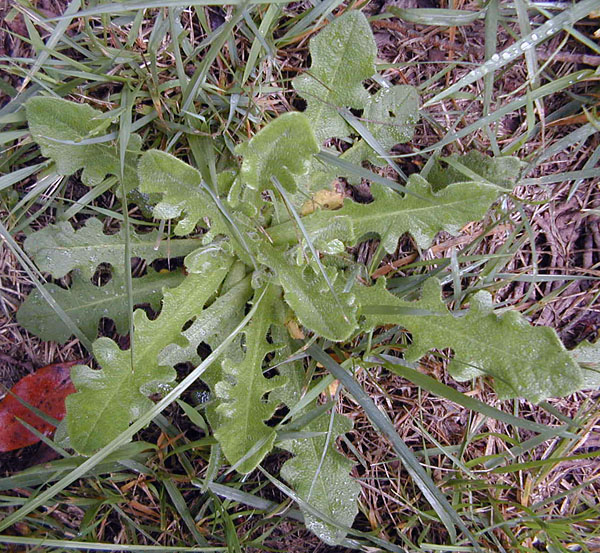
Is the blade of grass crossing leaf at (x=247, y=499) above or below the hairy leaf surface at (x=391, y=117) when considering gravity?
below

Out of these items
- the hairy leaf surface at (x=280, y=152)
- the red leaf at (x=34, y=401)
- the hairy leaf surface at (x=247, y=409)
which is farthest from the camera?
the red leaf at (x=34, y=401)

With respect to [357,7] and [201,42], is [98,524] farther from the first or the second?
[357,7]

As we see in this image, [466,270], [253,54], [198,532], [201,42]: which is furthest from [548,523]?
[201,42]

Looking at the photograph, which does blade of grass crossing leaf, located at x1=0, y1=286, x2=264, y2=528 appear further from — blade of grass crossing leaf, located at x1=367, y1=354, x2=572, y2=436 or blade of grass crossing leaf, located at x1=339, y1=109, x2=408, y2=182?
blade of grass crossing leaf, located at x1=339, y1=109, x2=408, y2=182

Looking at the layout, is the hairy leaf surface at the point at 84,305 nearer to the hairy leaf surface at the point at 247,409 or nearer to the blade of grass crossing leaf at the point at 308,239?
the hairy leaf surface at the point at 247,409

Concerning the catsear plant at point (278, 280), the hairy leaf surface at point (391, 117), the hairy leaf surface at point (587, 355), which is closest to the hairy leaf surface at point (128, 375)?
the catsear plant at point (278, 280)

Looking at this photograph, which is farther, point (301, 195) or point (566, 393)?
point (301, 195)
